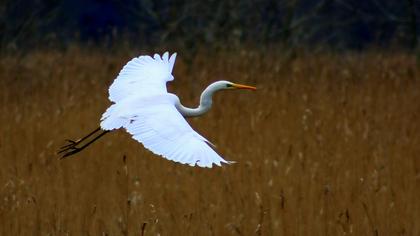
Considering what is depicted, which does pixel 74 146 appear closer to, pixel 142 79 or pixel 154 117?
pixel 142 79

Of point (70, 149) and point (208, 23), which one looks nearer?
point (70, 149)

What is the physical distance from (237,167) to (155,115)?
0.90m

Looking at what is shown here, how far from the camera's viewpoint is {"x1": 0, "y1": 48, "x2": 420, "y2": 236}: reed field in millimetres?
4246

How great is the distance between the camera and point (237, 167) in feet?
16.9

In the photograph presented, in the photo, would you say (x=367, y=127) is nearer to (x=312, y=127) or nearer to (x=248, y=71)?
(x=312, y=127)

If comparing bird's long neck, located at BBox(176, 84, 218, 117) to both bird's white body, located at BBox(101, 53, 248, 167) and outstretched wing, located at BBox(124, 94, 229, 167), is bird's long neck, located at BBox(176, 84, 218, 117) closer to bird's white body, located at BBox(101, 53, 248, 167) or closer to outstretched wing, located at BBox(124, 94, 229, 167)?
bird's white body, located at BBox(101, 53, 248, 167)

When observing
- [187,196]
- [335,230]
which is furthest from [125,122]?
[335,230]

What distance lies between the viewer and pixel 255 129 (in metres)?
6.21

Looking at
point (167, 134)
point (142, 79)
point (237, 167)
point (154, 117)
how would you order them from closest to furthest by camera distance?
point (167, 134), point (154, 117), point (237, 167), point (142, 79)

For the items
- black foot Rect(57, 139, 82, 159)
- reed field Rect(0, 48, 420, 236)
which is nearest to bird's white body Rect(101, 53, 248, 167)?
reed field Rect(0, 48, 420, 236)

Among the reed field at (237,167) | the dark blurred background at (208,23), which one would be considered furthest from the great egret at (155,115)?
the dark blurred background at (208,23)

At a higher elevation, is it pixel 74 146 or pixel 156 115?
pixel 156 115

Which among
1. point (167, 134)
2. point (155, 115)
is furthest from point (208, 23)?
point (167, 134)

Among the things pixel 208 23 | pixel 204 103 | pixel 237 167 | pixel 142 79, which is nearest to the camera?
pixel 204 103
